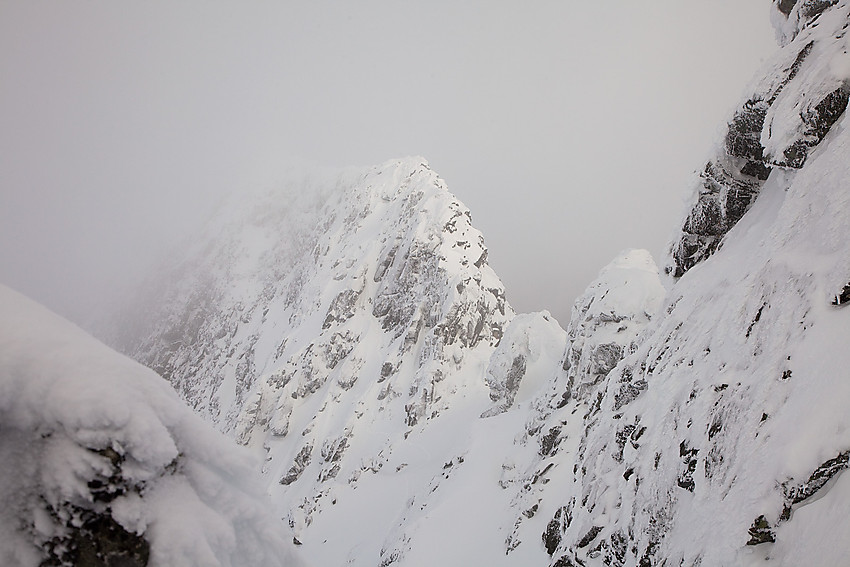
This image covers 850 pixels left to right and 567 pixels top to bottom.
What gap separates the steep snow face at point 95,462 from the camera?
2297mm

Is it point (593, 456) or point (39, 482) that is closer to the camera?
point (39, 482)

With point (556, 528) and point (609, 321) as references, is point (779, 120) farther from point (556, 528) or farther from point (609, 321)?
point (556, 528)

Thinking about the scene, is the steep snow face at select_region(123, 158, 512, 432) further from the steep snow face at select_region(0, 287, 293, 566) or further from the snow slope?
the steep snow face at select_region(0, 287, 293, 566)

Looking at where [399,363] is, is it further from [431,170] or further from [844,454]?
[844,454]

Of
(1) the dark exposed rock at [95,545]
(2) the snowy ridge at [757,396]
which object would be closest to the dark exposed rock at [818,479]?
(2) the snowy ridge at [757,396]

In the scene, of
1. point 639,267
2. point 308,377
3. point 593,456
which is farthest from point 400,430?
point 593,456

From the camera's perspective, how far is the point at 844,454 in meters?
5.66

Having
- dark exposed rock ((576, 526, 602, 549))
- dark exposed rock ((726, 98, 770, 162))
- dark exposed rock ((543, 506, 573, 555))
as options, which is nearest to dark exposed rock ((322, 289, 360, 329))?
dark exposed rock ((543, 506, 573, 555))

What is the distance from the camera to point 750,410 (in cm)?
763

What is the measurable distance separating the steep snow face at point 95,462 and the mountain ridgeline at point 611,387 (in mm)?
885

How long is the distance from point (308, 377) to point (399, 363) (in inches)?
539

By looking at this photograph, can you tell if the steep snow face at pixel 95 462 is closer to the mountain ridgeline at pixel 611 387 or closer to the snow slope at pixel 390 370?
the mountain ridgeline at pixel 611 387

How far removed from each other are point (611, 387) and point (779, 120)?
9.57m

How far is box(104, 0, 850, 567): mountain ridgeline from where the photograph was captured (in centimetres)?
704
